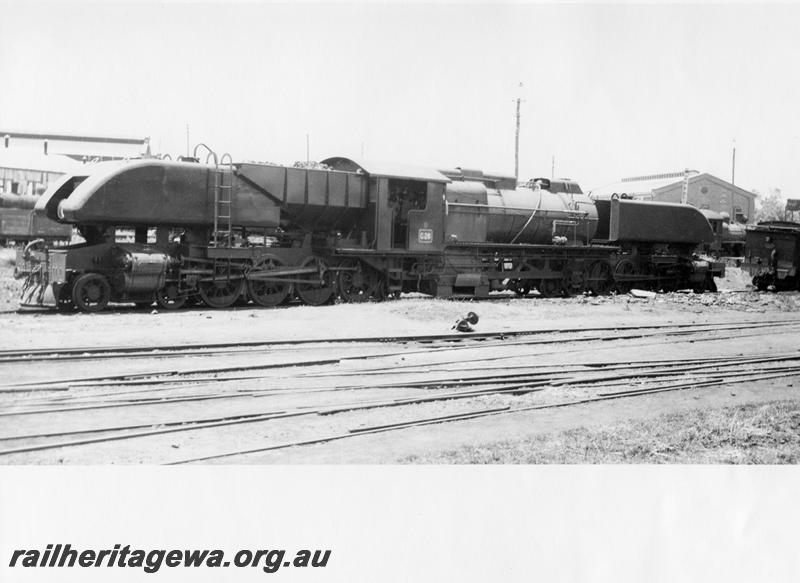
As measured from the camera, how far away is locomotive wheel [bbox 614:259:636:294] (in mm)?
21375

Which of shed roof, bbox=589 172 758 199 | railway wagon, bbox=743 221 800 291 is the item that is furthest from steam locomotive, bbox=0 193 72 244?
shed roof, bbox=589 172 758 199

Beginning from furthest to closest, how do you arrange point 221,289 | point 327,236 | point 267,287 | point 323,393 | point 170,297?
1. point 327,236
2. point 267,287
3. point 221,289
4. point 170,297
5. point 323,393

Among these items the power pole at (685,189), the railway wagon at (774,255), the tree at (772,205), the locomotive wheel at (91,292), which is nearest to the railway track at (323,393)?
the locomotive wheel at (91,292)

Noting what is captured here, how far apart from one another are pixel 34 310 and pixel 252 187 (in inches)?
179

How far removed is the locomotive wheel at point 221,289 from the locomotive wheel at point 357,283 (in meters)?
2.34

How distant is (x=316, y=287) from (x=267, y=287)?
3.68 ft

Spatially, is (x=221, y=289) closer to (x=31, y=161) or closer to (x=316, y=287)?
(x=316, y=287)

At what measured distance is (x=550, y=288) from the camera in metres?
20.2

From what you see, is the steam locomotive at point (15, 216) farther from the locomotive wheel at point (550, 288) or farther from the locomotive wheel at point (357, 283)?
the locomotive wheel at point (550, 288)

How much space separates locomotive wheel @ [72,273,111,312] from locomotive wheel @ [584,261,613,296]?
12733 mm

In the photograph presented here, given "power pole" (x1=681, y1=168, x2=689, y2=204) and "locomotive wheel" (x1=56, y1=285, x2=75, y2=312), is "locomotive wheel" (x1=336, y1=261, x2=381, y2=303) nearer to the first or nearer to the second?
"locomotive wheel" (x1=56, y1=285, x2=75, y2=312)

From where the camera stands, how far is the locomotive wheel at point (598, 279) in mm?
20844

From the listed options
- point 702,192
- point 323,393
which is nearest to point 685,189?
point 702,192
